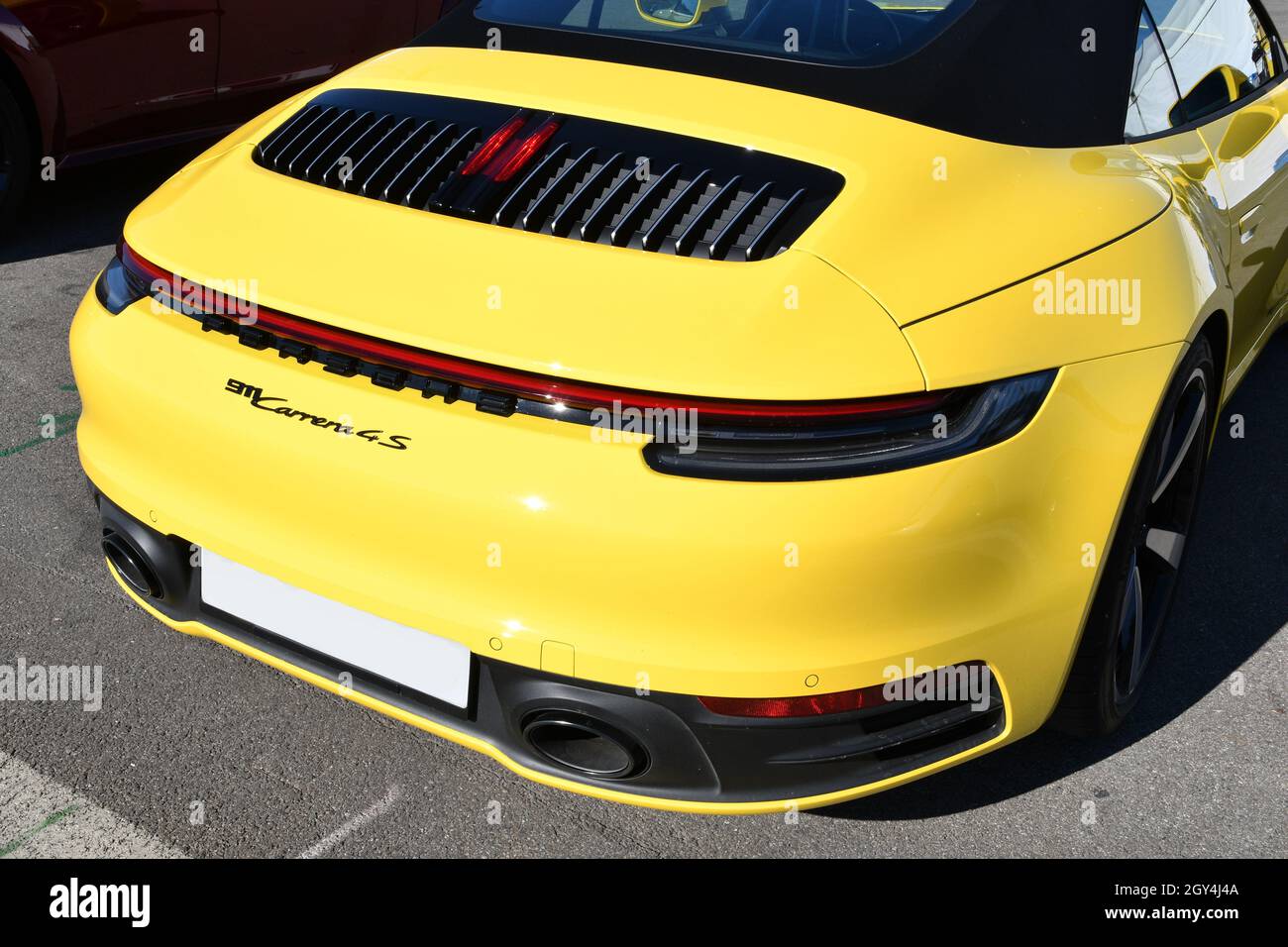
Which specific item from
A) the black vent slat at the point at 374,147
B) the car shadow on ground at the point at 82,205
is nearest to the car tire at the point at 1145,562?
the black vent slat at the point at 374,147

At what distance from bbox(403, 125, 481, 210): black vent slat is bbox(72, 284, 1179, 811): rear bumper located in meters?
0.39

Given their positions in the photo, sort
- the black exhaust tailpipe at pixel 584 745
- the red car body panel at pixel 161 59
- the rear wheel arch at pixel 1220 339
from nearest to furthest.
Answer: the black exhaust tailpipe at pixel 584 745
the rear wheel arch at pixel 1220 339
the red car body panel at pixel 161 59

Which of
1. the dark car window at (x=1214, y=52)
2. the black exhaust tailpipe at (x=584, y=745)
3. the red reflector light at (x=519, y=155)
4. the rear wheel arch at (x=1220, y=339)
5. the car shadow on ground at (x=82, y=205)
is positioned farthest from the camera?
the car shadow on ground at (x=82, y=205)

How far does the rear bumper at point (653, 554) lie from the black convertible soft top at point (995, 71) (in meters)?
0.58

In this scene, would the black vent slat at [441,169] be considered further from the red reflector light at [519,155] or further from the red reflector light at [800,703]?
the red reflector light at [800,703]

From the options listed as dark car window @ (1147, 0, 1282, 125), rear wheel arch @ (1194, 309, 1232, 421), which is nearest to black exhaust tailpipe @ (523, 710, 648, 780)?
rear wheel arch @ (1194, 309, 1232, 421)

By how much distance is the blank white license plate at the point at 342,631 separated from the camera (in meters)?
2.07

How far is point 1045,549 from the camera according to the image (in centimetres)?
209

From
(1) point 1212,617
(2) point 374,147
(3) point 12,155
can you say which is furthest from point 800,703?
(3) point 12,155

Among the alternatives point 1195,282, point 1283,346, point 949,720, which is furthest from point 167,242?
point 1283,346

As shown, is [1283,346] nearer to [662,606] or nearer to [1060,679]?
[1060,679]

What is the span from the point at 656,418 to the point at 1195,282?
1208 mm

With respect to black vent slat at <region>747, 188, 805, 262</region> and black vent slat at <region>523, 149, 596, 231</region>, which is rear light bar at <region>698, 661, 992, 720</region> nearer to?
black vent slat at <region>747, 188, 805, 262</region>
